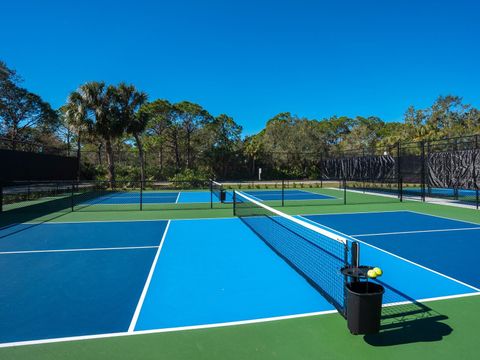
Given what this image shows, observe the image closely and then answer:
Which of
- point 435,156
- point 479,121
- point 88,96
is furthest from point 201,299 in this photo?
point 479,121

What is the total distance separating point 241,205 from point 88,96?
58.5 feet

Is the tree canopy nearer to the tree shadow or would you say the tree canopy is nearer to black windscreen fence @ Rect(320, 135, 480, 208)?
black windscreen fence @ Rect(320, 135, 480, 208)

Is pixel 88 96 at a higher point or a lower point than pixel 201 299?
higher

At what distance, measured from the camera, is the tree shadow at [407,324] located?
384cm

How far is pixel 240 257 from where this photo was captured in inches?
289

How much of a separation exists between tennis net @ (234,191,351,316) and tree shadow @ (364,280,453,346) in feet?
1.95

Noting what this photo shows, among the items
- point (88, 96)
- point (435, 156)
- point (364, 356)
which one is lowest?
point (364, 356)

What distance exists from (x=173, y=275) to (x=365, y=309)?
3.71 metres

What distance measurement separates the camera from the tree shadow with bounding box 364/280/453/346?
384 cm

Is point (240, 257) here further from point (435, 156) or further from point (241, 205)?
point (435, 156)

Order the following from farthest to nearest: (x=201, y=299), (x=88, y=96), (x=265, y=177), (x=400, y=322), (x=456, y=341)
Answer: (x=265, y=177), (x=88, y=96), (x=201, y=299), (x=400, y=322), (x=456, y=341)

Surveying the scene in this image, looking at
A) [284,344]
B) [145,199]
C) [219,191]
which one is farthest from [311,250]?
[145,199]

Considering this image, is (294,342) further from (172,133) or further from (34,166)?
(172,133)

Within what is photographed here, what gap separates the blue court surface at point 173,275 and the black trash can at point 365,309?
90cm
